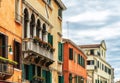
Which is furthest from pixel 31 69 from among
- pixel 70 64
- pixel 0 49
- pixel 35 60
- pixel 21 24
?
pixel 70 64

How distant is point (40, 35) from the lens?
35.2 meters

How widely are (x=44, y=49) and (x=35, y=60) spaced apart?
1.27 metres

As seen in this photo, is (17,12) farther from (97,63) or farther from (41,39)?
(97,63)

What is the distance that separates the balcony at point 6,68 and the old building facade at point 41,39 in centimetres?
388

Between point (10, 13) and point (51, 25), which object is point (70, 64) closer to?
point (51, 25)

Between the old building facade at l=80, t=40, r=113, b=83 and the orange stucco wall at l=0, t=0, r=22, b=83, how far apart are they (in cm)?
4345

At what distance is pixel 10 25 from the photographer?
27.2 m

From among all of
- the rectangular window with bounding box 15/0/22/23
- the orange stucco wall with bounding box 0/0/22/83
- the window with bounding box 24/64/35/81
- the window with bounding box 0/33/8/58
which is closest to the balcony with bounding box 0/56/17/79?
the window with bounding box 0/33/8/58

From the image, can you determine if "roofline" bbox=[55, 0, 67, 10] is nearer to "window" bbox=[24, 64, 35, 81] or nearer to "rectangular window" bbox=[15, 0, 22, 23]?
"window" bbox=[24, 64, 35, 81]

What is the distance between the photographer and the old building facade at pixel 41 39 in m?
30.7

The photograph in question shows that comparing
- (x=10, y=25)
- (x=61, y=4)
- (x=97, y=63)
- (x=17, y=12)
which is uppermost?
(x=61, y=4)

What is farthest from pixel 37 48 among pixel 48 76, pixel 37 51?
pixel 48 76

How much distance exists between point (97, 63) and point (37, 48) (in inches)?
1807

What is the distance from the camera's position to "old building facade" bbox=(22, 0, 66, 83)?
30703 mm
